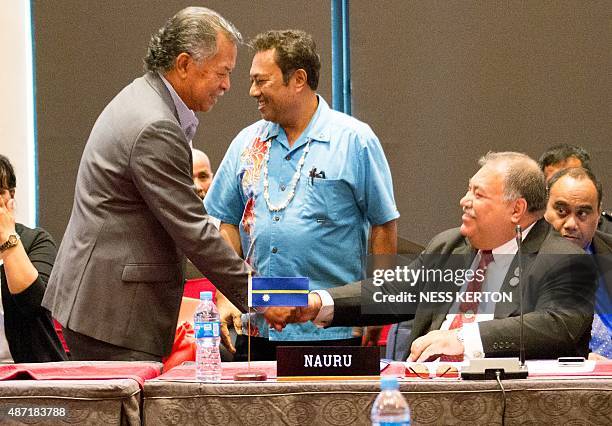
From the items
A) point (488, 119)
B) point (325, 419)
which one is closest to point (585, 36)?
point (488, 119)

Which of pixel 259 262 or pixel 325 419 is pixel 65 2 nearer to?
pixel 259 262

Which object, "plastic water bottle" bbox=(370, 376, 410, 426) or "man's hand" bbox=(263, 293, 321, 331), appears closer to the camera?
"plastic water bottle" bbox=(370, 376, 410, 426)

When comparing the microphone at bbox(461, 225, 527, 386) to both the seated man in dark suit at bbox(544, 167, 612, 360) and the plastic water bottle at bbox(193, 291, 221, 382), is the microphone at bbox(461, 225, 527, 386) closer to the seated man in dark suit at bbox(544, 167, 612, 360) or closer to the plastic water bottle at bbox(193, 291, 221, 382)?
the plastic water bottle at bbox(193, 291, 221, 382)

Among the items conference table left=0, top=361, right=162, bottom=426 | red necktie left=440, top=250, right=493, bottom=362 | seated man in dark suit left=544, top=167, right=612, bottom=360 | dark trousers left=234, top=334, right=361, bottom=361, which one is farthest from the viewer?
seated man in dark suit left=544, top=167, right=612, bottom=360

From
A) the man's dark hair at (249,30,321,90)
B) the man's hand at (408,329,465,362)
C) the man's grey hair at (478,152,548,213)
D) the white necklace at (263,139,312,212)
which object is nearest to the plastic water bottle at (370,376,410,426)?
the man's hand at (408,329,465,362)

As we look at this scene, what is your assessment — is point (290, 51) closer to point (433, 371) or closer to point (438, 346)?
point (438, 346)

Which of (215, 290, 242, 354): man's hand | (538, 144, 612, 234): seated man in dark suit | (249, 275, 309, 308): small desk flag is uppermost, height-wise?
(538, 144, 612, 234): seated man in dark suit

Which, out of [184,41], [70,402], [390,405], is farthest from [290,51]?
[390,405]

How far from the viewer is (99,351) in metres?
3.03

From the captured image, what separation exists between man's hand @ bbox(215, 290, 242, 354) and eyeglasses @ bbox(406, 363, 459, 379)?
144 cm

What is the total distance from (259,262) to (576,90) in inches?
109

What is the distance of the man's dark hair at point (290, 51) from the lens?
12.7 ft

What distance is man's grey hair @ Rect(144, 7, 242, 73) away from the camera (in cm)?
327

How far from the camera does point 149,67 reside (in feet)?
10.9
